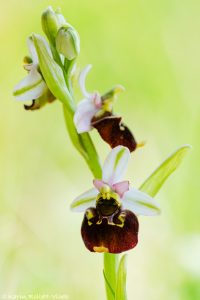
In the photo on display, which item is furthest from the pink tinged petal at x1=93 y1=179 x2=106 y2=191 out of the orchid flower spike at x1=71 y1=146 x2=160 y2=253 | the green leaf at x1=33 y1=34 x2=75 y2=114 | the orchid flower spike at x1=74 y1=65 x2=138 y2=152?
the green leaf at x1=33 y1=34 x2=75 y2=114

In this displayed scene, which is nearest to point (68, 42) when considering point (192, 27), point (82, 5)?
point (82, 5)

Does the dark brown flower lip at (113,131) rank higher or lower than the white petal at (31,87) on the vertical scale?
lower

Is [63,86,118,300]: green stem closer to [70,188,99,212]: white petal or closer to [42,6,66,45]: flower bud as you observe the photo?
[70,188,99,212]: white petal

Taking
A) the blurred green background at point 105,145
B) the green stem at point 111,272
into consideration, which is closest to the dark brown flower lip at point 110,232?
the green stem at point 111,272

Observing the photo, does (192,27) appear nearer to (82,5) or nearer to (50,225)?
(82,5)

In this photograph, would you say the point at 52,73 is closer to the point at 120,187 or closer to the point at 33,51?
the point at 33,51

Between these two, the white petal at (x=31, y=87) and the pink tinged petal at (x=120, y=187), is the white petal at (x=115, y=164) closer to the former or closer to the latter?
the pink tinged petal at (x=120, y=187)

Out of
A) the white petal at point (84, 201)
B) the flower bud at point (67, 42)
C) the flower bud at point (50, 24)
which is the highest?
the flower bud at point (50, 24)

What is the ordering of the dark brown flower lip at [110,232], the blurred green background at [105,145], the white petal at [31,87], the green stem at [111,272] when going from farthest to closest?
the blurred green background at [105,145] < the white petal at [31,87] < the green stem at [111,272] < the dark brown flower lip at [110,232]
